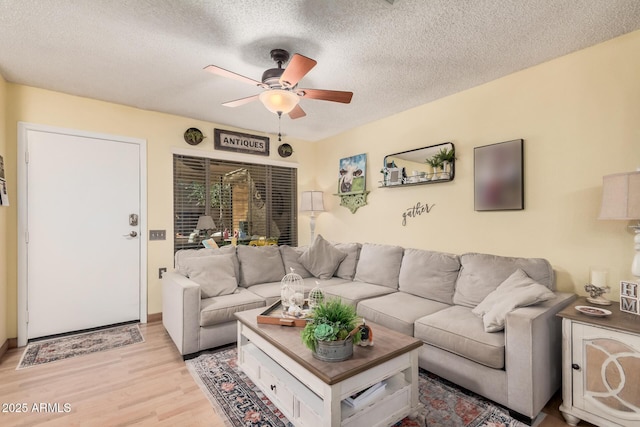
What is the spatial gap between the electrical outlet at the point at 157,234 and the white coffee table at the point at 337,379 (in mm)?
2220

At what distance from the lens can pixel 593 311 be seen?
178 cm

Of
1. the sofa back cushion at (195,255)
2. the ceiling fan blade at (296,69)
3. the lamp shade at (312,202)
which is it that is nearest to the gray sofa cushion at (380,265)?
the lamp shade at (312,202)

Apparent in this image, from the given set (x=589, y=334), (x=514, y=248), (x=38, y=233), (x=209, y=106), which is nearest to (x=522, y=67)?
(x=514, y=248)

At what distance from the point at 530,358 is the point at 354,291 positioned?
156 centimetres

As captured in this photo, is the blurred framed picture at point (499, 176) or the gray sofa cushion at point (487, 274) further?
the blurred framed picture at point (499, 176)

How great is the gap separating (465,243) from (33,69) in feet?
13.8

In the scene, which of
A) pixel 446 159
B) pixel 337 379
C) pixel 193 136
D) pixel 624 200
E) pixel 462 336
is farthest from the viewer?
pixel 193 136

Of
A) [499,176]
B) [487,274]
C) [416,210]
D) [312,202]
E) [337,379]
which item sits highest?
[499,176]

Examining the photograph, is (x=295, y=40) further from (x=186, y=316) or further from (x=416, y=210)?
(x=186, y=316)

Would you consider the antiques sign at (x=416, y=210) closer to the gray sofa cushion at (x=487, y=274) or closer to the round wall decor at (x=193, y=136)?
the gray sofa cushion at (x=487, y=274)

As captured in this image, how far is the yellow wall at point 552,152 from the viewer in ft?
6.84

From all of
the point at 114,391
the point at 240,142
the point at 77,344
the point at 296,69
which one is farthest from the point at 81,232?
the point at 296,69

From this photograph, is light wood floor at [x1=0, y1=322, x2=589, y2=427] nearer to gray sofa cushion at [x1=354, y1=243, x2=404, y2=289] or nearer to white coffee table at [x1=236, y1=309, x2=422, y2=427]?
white coffee table at [x1=236, y1=309, x2=422, y2=427]

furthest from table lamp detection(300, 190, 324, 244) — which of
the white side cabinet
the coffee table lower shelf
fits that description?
the white side cabinet
